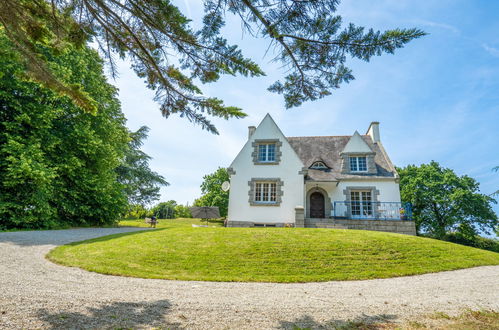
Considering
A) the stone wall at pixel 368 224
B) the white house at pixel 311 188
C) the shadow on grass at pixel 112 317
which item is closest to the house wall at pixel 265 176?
the white house at pixel 311 188

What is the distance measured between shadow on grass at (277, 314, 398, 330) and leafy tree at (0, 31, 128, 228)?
42.1ft

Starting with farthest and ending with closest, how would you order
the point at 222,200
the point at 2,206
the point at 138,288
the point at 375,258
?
the point at 222,200 → the point at 2,206 → the point at 375,258 → the point at 138,288

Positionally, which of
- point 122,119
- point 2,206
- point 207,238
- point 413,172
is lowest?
point 207,238

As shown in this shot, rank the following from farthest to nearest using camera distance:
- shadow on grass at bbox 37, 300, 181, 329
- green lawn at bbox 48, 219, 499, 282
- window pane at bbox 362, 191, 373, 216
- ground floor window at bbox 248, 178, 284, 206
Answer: window pane at bbox 362, 191, 373, 216, ground floor window at bbox 248, 178, 284, 206, green lawn at bbox 48, 219, 499, 282, shadow on grass at bbox 37, 300, 181, 329

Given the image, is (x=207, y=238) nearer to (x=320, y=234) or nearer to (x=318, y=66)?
(x=320, y=234)

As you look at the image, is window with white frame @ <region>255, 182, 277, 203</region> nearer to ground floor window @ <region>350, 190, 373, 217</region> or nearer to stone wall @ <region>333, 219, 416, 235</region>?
stone wall @ <region>333, 219, 416, 235</region>

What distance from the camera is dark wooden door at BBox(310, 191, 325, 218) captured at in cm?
1697

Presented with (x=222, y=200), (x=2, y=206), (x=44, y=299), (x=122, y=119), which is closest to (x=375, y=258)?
(x=44, y=299)

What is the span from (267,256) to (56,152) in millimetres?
14438

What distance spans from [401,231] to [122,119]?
21594 mm

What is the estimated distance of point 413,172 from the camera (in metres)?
24.9

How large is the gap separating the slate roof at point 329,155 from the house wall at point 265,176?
176 cm

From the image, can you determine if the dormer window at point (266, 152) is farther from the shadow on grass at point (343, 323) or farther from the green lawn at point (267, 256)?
the shadow on grass at point (343, 323)

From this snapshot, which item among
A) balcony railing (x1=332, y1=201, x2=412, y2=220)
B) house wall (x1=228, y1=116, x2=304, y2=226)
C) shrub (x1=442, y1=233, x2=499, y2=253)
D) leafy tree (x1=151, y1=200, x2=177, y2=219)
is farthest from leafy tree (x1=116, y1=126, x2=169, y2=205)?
shrub (x1=442, y1=233, x2=499, y2=253)
